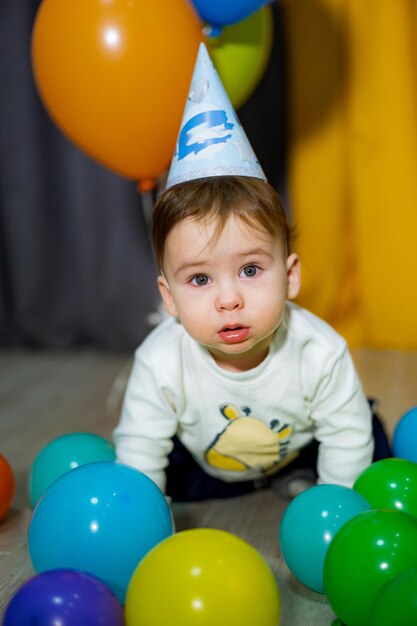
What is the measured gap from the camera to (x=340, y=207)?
Answer: 91.5 inches

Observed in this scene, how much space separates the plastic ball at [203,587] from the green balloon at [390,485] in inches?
10.7

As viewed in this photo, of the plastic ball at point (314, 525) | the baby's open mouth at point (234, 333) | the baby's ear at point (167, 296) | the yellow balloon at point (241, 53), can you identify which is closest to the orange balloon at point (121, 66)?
the yellow balloon at point (241, 53)

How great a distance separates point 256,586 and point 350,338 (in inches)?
63.0

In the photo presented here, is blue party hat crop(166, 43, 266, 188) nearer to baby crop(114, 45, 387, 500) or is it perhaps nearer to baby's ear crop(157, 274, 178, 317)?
baby crop(114, 45, 387, 500)

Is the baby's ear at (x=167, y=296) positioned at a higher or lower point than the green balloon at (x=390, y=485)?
higher

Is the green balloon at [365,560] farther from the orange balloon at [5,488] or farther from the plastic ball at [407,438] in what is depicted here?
the orange balloon at [5,488]

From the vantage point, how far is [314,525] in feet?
3.37

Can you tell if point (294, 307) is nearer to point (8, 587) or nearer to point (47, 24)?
point (8, 587)

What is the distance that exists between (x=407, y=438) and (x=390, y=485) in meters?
0.21

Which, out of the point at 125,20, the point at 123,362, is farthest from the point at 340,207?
the point at 125,20

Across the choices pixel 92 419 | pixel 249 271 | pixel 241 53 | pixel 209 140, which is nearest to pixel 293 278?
pixel 249 271

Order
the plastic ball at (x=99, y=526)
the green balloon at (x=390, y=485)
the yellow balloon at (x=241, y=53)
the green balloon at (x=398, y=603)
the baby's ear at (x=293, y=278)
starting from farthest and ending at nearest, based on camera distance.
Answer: the yellow balloon at (x=241, y=53), the baby's ear at (x=293, y=278), the green balloon at (x=390, y=485), the plastic ball at (x=99, y=526), the green balloon at (x=398, y=603)

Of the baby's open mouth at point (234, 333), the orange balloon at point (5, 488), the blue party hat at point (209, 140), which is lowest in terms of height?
the orange balloon at point (5, 488)

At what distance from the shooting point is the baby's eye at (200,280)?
1.17 meters
